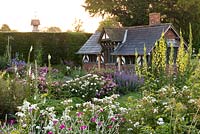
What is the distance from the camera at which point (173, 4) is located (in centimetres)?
3189

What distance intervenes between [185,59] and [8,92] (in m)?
4.03

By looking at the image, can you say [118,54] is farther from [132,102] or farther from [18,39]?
[132,102]

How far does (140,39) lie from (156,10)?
10944 millimetres

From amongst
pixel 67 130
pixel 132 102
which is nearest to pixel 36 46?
pixel 132 102

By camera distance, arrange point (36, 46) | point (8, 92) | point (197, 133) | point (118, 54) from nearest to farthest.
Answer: point (197, 133) < point (8, 92) < point (118, 54) < point (36, 46)

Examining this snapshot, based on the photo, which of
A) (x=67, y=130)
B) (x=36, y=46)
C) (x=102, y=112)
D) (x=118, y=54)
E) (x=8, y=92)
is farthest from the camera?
(x=36, y=46)

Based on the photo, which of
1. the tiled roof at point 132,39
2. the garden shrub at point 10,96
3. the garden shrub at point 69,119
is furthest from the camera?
the tiled roof at point 132,39

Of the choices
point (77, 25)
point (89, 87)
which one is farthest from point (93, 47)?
point (77, 25)

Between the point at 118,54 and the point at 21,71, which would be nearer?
the point at 21,71

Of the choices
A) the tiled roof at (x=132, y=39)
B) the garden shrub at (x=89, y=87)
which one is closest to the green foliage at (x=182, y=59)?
the garden shrub at (x=89, y=87)

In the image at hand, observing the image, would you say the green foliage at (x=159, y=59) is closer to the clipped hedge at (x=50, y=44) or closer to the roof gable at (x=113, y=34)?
the roof gable at (x=113, y=34)

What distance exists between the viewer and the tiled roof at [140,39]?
19641 millimetres

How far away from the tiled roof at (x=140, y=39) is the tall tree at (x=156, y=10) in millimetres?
8967

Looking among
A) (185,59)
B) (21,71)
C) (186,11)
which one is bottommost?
(21,71)
